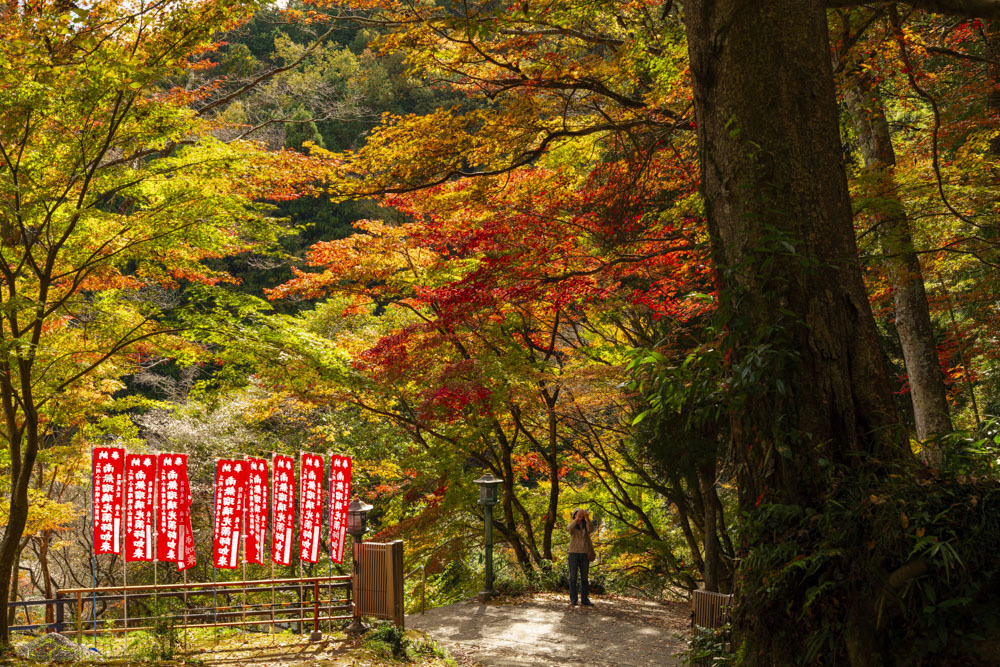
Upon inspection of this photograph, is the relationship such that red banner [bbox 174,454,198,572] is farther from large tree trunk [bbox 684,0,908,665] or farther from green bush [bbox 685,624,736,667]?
large tree trunk [bbox 684,0,908,665]

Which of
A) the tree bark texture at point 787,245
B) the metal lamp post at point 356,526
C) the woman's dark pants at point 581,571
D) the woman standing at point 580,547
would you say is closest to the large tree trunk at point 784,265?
the tree bark texture at point 787,245

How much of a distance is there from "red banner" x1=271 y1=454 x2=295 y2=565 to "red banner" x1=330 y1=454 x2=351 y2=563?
2.08ft

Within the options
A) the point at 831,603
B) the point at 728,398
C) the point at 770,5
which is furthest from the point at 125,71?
the point at 831,603

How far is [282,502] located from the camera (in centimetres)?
1144

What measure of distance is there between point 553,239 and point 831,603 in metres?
6.57

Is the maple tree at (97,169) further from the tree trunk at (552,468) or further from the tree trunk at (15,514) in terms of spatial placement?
the tree trunk at (552,468)

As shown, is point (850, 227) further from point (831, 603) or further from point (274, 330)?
point (274, 330)

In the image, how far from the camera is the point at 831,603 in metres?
2.79

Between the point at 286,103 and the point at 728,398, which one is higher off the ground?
the point at 286,103

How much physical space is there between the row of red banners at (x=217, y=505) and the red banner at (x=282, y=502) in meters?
0.02

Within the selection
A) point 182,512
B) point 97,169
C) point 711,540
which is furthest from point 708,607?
point 182,512

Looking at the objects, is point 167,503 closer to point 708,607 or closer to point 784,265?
point 708,607

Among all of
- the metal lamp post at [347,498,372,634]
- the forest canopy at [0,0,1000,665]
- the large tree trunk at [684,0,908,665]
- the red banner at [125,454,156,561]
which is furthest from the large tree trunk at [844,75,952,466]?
the red banner at [125,454,156,561]

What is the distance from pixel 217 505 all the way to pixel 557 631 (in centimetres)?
550
